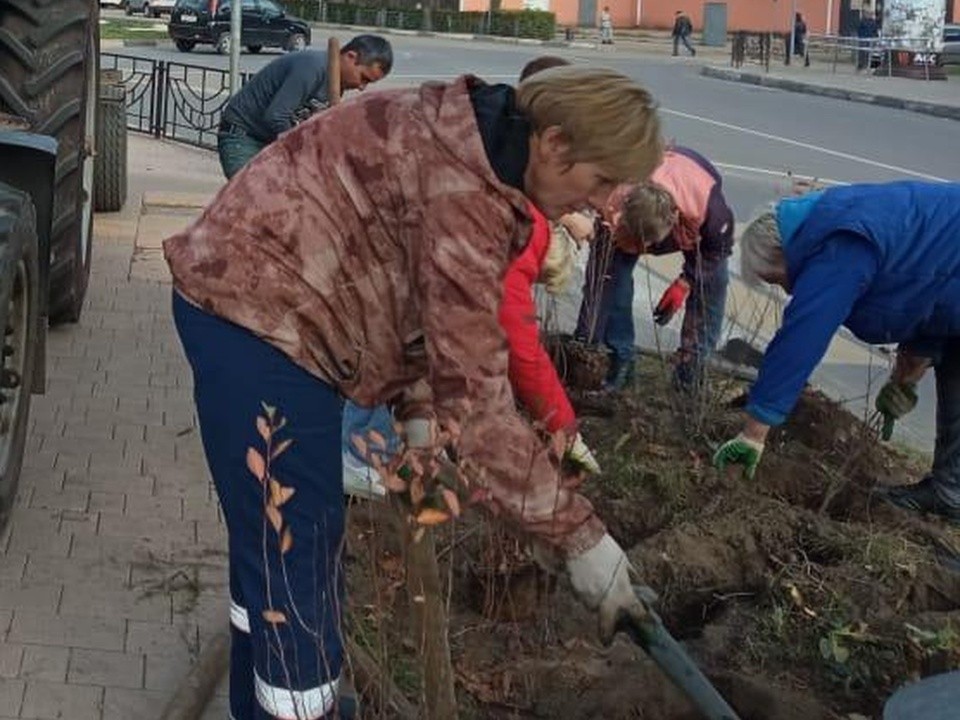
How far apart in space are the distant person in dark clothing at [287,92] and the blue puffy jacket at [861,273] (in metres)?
2.67

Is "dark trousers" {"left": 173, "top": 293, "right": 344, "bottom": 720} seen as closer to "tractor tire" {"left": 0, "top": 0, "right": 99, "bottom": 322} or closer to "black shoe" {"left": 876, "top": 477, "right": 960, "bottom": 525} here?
"black shoe" {"left": 876, "top": 477, "right": 960, "bottom": 525}

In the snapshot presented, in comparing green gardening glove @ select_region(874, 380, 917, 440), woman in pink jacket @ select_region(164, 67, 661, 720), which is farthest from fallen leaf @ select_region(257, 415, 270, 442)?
green gardening glove @ select_region(874, 380, 917, 440)

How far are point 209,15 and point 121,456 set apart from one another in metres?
29.8

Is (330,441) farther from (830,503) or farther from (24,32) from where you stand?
(24,32)

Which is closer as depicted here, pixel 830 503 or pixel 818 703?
pixel 818 703

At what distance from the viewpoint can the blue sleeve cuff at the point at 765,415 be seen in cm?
457

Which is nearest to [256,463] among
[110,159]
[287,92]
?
[287,92]

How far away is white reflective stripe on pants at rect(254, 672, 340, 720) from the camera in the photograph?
3.04 metres

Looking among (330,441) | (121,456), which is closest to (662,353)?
(121,456)

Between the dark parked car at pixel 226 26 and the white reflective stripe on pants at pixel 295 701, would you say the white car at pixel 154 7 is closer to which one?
the dark parked car at pixel 226 26

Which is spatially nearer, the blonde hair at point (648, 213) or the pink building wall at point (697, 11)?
the blonde hair at point (648, 213)

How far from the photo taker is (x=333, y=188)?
275 centimetres

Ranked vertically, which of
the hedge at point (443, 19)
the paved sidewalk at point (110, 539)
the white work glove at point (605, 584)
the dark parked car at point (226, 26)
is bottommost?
the paved sidewalk at point (110, 539)

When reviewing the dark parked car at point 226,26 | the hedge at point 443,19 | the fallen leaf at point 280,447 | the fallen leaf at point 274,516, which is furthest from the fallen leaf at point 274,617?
the hedge at point 443,19
